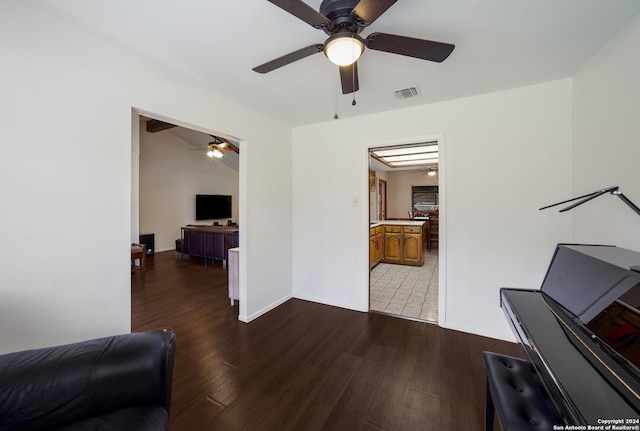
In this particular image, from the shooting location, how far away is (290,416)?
1.55 metres

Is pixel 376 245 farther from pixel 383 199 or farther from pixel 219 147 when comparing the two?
pixel 219 147

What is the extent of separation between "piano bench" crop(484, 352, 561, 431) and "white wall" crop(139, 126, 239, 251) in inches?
307

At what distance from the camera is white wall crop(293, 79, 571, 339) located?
2.24m

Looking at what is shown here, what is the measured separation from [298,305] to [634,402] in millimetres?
2905

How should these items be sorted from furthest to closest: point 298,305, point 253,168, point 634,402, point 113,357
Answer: point 298,305
point 253,168
point 113,357
point 634,402

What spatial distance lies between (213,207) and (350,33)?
8.04 metres

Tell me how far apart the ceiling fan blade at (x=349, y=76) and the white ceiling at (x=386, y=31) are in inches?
9.7

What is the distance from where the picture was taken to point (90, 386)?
1004 millimetres

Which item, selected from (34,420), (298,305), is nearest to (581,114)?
(298,305)

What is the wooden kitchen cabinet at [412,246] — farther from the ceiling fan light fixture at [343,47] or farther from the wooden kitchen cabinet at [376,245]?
the ceiling fan light fixture at [343,47]

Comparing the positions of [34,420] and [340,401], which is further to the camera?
[340,401]

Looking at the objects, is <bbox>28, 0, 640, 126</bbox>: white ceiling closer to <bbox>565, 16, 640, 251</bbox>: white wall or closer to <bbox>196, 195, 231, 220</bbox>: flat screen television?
<bbox>565, 16, 640, 251</bbox>: white wall

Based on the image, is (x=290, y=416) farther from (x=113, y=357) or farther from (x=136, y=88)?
(x=136, y=88)

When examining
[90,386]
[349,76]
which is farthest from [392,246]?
[90,386]
